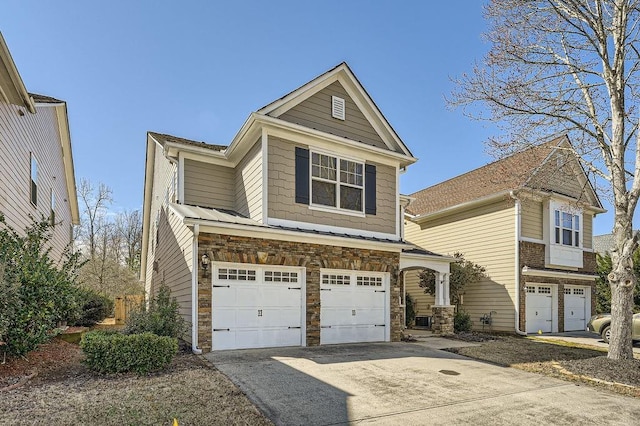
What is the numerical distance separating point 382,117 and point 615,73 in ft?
20.1

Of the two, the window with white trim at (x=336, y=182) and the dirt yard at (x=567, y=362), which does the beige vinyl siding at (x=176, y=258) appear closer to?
the window with white trim at (x=336, y=182)

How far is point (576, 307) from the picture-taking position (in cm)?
1923

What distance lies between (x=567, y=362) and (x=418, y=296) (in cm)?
1024

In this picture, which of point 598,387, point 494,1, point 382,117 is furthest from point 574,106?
point 598,387

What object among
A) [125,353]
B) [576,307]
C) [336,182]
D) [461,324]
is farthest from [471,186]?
[125,353]

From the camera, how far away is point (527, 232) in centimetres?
1744

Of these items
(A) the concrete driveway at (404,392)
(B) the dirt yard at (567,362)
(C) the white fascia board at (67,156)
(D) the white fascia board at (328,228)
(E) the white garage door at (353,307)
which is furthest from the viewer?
(C) the white fascia board at (67,156)

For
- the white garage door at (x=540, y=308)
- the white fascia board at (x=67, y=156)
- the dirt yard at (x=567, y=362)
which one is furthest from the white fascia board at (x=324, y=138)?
the white garage door at (x=540, y=308)

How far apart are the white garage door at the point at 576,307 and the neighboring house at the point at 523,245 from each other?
1.8 inches

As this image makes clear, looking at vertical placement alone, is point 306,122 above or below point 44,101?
below

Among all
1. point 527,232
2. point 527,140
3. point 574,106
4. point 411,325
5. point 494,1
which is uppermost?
point 494,1

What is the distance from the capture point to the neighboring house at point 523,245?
16.9 meters

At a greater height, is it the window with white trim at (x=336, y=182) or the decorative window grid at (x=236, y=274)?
the window with white trim at (x=336, y=182)

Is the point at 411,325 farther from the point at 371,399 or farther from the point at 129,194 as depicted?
the point at 129,194
